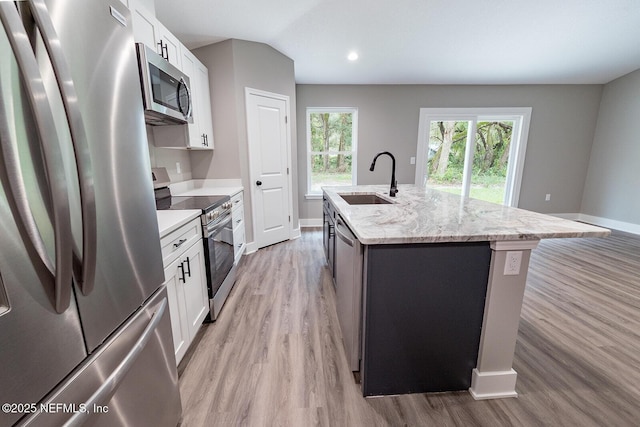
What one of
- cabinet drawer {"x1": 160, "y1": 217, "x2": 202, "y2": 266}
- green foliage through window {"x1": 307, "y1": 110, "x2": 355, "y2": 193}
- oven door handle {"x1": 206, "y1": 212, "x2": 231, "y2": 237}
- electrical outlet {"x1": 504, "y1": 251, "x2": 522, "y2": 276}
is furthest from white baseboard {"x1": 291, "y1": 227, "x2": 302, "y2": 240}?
electrical outlet {"x1": 504, "y1": 251, "x2": 522, "y2": 276}

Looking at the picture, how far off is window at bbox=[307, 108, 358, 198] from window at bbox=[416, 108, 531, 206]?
129cm

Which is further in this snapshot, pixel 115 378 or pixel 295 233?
pixel 295 233

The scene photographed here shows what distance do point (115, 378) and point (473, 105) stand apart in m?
5.83

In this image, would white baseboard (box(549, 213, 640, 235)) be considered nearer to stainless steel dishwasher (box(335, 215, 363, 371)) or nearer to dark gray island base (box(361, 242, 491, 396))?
dark gray island base (box(361, 242, 491, 396))

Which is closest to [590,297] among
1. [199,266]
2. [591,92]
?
[199,266]

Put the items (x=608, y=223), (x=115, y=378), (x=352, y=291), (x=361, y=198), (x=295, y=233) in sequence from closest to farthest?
(x=115, y=378) → (x=352, y=291) → (x=361, y=198) → (x=295, y=233) → (x=608, y=223)

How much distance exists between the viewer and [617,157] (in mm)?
4484

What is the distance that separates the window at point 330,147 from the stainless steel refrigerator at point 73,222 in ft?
12.7

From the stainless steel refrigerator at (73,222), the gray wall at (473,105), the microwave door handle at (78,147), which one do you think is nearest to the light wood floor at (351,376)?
the stainless steel refrigerator at (73,222)

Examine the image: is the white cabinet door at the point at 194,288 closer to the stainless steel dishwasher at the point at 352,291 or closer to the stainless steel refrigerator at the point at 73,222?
the stainless steel refrigerator at the point at 73,222

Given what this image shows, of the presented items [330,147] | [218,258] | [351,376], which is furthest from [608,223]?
[218,258]

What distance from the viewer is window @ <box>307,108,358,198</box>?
4.66 metres

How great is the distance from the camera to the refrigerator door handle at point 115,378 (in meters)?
0.64

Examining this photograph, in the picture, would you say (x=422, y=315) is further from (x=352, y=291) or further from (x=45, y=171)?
(x=45, y=171)
